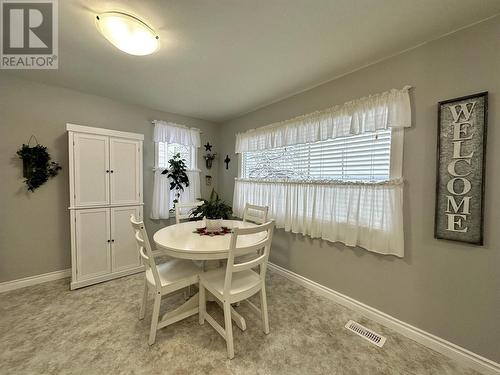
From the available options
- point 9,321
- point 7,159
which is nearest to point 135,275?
point 9,321

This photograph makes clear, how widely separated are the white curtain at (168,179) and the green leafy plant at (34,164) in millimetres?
1264

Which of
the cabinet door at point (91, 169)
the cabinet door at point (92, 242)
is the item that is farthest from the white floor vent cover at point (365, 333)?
the cabinet door at point (91, 169)

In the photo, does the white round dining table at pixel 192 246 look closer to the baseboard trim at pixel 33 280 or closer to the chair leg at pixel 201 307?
the chair leg at pixel 201 307

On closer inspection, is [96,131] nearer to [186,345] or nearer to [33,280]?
[33,280]

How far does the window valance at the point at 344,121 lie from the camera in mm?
1739

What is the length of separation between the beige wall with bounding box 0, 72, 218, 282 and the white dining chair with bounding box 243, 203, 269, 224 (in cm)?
237

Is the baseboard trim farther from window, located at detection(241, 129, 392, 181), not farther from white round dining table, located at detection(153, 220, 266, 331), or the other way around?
window, located at detection(241, 129, 392, 181)

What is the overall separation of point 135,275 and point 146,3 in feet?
9.62

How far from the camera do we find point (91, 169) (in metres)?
2.45

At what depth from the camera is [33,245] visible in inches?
96.3

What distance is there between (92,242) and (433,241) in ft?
11.6

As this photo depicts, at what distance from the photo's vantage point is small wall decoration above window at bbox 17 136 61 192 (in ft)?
7.63

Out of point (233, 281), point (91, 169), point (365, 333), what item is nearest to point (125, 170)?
point (91, 169)

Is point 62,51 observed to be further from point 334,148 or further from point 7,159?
point 334,148
